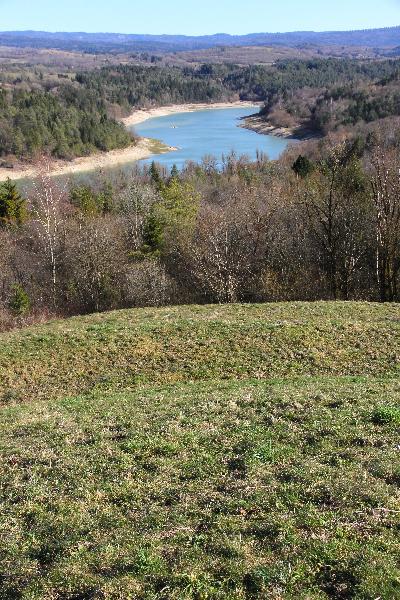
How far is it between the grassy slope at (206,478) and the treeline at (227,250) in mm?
14207

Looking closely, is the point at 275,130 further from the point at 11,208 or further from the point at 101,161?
the point at 11,208

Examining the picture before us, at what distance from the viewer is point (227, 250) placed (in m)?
32.7

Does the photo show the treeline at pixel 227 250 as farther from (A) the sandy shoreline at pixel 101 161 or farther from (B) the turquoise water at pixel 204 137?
(A) the sandy shoreline at pixel 101 161

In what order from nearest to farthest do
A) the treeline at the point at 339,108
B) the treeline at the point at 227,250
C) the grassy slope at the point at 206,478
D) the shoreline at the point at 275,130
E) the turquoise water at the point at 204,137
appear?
the grassy slope at the point at 206,478 < the treeline at the point at 227,250 < the treeline at the point at 339,108 < the turquoise water at the point at 204,137 < the shoreline at the point at 275,130

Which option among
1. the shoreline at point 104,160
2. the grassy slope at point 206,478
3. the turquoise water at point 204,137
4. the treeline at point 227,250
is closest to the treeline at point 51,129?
the shoreline at point 104,160

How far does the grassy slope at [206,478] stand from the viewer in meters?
6.09

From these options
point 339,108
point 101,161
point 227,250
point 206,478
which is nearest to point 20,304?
point 227,250

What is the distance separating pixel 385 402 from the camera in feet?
36.7

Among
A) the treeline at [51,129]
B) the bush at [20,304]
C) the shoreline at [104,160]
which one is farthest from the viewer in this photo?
the treeline at [51,129]

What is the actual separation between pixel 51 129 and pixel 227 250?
84384mm

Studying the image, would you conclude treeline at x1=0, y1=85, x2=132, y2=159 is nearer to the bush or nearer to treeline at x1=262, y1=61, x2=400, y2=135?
treeline at x1=262, y1=61, x2=400, y2=135

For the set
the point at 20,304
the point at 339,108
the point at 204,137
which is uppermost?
the point at 339,108

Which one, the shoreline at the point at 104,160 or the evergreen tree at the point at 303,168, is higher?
the evergreen tree at the point at 303,168

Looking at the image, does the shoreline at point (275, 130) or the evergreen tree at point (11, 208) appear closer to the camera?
the evergreen tree at point (11, 208)
